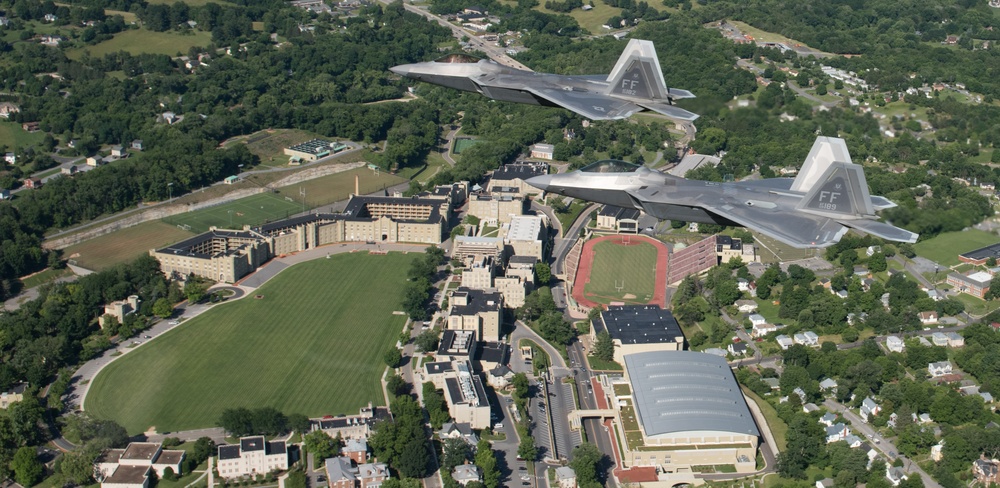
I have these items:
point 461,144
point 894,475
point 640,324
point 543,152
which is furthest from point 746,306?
point 461,144

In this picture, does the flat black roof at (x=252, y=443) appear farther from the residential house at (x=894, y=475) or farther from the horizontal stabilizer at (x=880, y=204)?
the horizontal stabilizer at (x=880, y=204)

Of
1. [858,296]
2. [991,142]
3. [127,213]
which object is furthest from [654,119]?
[127,213]

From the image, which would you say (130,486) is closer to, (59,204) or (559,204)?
(59,204)

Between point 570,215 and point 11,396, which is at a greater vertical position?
point 11,396

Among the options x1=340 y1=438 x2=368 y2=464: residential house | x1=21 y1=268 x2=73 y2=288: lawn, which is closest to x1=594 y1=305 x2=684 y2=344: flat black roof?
x1=340 y1=438 x2=368 y2=464: residential house

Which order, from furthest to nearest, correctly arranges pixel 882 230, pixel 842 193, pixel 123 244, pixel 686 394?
1. pixel 123 244
2. pixel 686 394
3. pixel 842 193
4. pixel 882 230

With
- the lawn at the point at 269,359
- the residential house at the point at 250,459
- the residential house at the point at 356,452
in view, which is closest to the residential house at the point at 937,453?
the residential house at the point at 356,452

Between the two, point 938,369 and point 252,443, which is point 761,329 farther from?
point 252,443
